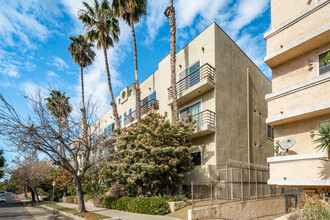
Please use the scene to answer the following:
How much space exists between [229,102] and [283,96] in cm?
693

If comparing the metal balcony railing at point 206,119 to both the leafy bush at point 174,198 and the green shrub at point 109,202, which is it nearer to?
the leafy bush at point 174,198

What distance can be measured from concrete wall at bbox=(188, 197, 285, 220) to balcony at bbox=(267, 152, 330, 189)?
341 cm

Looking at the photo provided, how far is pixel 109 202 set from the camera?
1884 centimetres

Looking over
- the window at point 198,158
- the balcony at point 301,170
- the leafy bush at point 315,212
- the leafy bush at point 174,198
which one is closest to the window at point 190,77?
the window at point 198,158

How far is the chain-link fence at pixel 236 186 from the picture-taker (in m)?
14.5

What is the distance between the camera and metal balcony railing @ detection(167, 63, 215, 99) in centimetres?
1689

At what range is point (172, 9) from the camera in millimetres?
18891

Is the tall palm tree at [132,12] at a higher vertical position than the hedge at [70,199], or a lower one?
higher

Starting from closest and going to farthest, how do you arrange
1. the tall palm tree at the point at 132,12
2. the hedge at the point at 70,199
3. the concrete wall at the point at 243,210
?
the concrete wall at the point at 243,210 < the tall palm tree at the point at 132,12 < the hedge at the point at 70,199

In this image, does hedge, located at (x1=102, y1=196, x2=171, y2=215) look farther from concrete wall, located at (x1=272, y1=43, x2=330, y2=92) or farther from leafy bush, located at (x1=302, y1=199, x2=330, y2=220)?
concrete wall, located at (x1=272, y1=43, x2=330, y2=92)

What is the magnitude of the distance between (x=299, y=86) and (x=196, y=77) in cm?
866

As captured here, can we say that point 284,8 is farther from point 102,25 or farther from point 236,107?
point 102,25

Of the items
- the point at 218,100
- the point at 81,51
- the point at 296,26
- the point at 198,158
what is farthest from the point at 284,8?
the point at 81,51

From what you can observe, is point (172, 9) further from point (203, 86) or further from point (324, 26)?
point (324, 26)
